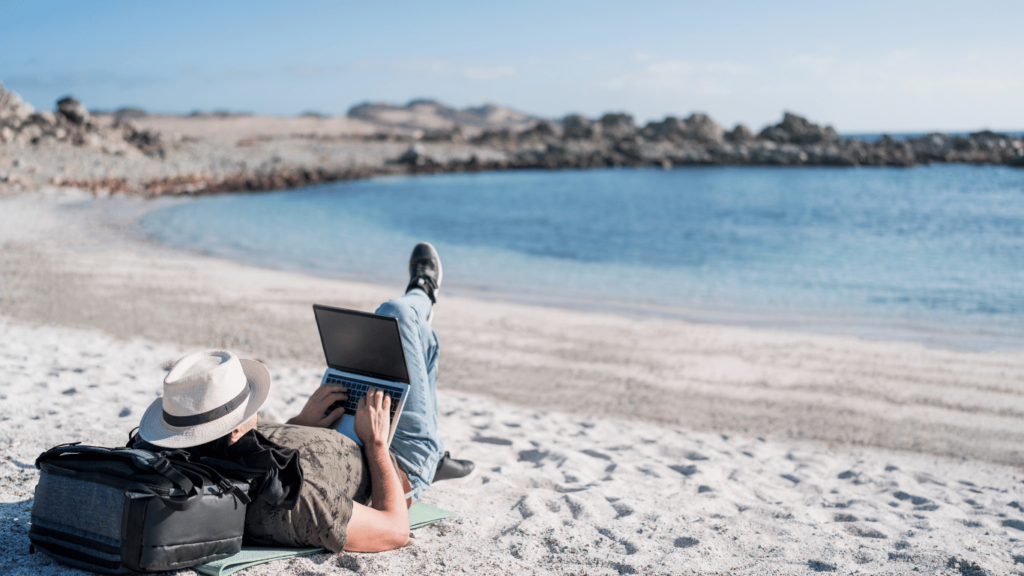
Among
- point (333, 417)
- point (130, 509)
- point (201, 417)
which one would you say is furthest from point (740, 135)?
point (130, 509)

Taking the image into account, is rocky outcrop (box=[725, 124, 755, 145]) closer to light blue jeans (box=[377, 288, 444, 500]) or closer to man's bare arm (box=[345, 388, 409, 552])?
light blue jeans (box=[377, 288, 444, 500])

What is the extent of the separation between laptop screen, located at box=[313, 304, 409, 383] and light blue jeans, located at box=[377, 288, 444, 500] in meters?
0.06

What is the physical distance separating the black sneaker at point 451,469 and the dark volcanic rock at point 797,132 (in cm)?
7633

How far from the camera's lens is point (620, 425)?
6.01 metres

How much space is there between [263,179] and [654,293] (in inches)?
1033

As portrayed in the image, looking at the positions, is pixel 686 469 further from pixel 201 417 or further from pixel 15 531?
pixel 15 531

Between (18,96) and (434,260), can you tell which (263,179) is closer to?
(18,96)

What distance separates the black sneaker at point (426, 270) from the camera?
3812mm

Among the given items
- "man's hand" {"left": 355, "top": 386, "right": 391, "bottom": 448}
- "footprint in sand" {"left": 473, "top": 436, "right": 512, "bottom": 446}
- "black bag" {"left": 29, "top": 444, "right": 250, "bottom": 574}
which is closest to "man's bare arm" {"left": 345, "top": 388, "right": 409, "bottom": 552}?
"man's hand" {"left": 355, "top": 386, "right": 391, "bottom": 448}

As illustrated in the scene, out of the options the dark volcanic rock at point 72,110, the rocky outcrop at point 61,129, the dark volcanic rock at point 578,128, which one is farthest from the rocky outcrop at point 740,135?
the dark volcanic rock at point 72,110

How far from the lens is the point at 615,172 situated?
58.8m

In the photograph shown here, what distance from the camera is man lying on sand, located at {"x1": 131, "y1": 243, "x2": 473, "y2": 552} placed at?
241 cm

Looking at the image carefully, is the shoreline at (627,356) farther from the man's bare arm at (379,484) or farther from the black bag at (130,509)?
the black bag at (130,509)

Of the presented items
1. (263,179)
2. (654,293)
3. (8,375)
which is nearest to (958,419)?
(654,293)
